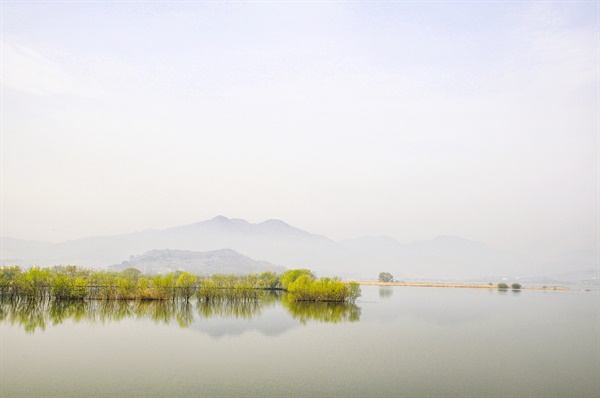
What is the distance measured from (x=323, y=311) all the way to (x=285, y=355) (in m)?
21.5

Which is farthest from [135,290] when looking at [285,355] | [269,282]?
[269,282]

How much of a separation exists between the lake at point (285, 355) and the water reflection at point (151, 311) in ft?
0.60

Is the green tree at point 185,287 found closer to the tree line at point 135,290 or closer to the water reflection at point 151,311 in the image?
the tree line at point 135,290

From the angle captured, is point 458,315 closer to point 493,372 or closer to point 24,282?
point 493,372

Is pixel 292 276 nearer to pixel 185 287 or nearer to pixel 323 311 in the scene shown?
pixel 185 287

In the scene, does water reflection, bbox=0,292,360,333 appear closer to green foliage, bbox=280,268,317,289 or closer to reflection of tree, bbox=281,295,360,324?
reflection of tree, bbox=281,295,360,324

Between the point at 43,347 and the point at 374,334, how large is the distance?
64.3 feet

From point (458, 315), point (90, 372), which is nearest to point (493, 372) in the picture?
point (90, 372)

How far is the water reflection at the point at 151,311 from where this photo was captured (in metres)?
38.3

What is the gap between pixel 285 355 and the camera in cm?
2614

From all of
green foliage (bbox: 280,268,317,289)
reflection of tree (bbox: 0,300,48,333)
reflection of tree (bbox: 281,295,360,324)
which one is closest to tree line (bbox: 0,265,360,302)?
reflection of tree (bbox: 281,295,360,324)

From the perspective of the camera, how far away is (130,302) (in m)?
53.4

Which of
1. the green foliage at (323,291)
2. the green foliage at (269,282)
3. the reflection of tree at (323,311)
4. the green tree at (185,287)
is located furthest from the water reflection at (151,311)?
the green foliage at (269,282)

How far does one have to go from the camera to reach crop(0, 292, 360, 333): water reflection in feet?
126
